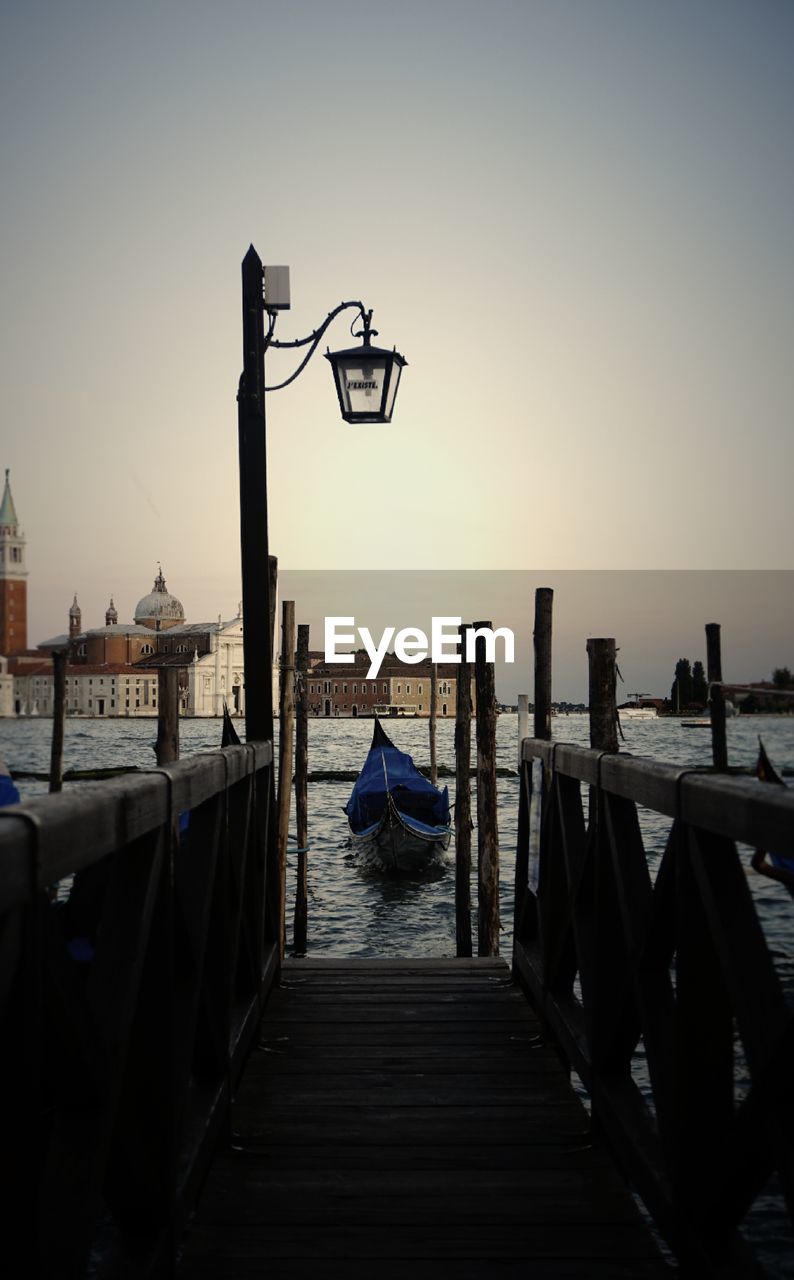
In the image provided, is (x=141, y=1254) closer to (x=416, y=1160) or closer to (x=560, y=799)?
(x=416, y=1160)

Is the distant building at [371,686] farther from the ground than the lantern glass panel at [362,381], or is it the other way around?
the lantern glass panel at [362,381]

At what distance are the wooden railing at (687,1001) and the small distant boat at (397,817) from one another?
15.7m

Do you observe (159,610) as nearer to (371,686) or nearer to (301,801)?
(371,686)

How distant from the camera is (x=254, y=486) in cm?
519

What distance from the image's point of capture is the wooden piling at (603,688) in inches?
216

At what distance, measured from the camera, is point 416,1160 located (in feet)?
9.70

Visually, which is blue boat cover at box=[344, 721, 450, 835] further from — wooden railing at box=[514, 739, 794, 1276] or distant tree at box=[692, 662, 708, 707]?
distant tree at box=[692, 662, 708, 707]

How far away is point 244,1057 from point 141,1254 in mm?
1585

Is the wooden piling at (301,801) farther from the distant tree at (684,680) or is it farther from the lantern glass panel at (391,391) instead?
the distant tree at (684,680)

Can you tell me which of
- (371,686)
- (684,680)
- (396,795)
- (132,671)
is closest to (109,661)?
(132,671)

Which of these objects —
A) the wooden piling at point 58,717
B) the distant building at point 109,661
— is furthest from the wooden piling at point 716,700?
the distant building at point 109,661

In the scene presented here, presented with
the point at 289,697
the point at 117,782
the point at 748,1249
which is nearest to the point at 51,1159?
the point at 117,782

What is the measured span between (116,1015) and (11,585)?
11832cm

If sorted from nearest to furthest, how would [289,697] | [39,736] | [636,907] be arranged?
[636,907] → [289,697] → [39,736]
